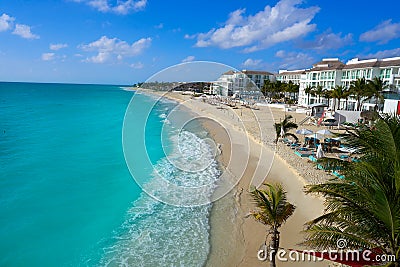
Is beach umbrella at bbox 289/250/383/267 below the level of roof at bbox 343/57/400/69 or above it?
below

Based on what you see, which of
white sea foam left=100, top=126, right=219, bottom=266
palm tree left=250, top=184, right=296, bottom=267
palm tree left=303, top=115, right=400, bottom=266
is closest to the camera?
palm tree left=303, top=115, right=400, bottom=266

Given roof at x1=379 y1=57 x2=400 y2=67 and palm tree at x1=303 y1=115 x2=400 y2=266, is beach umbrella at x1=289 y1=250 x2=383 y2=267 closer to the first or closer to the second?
palm tree at x1=303 y1=115 x2=400 y2=266

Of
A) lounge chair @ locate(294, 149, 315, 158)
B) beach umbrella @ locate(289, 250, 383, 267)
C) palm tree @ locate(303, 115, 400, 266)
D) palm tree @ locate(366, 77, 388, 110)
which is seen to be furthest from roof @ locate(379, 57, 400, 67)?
beach umbrella @ locate(289, 250, 383, 267)

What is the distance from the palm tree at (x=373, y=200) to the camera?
13.4ft

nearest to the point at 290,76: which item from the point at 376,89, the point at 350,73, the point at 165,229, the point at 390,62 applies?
the point at 350,73

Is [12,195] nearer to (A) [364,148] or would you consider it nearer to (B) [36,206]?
(B) [36,206]

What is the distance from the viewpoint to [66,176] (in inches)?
678

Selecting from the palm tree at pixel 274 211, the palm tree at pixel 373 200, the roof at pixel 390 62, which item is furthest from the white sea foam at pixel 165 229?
the roof at pixel 390 62

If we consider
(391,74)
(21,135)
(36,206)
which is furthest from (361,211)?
(391,74)

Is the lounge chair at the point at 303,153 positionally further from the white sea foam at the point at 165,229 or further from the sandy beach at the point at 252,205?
the white sea foam at the point at 165,229

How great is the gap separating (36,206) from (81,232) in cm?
388

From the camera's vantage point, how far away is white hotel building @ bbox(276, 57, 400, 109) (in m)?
34.9

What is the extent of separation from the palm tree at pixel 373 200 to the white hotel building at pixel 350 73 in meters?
32.1

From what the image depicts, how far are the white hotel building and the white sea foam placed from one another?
29.0 metres
